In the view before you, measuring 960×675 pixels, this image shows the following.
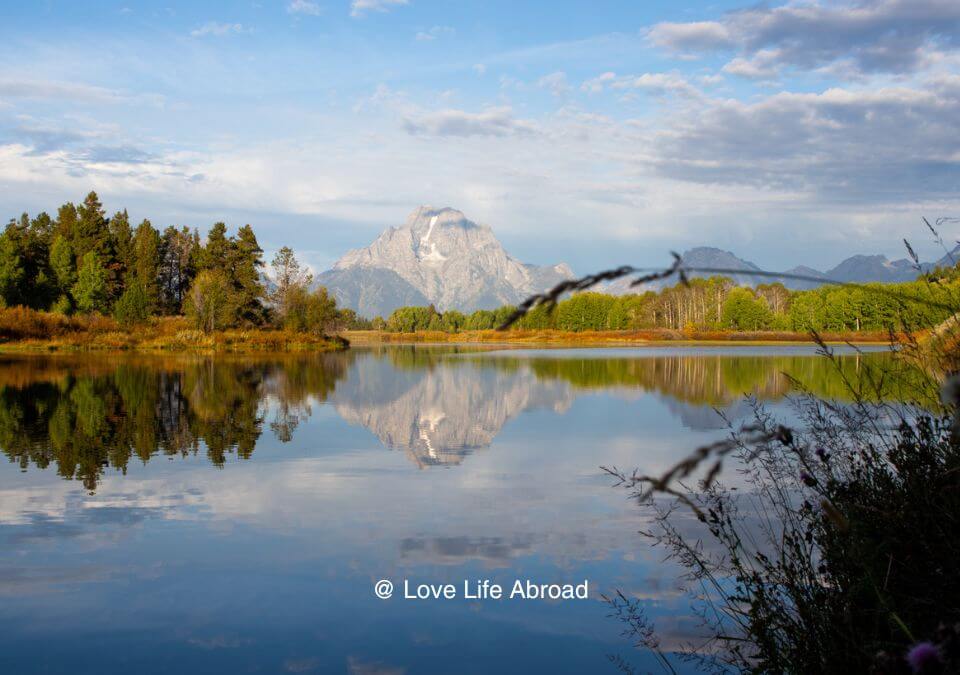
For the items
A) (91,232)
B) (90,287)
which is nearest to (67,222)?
(91,232)

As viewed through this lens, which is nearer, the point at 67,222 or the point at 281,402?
the point at 281,402

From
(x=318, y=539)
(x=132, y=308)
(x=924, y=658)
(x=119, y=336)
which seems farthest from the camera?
(x=132, y=308)

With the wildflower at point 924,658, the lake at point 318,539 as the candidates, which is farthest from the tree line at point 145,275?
the wildflower at point 924,658

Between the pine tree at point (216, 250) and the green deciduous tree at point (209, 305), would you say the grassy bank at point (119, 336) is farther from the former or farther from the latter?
the pine tree at point (216, 250)

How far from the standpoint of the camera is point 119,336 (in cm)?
5184

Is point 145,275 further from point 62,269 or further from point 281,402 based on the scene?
point 281,402

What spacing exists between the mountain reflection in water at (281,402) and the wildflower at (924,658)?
3563 mm

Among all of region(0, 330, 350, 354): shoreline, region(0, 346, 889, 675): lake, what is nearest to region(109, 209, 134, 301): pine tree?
region(0, 330, 350, 354): shoreline

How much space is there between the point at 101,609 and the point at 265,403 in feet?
45.2

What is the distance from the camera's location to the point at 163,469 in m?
10.3

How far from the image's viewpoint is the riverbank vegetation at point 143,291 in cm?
5309

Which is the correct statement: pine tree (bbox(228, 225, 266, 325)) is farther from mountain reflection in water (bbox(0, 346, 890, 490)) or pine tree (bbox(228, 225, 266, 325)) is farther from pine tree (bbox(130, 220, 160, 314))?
mountain reflection in water (bbox(0, 346, 890, 490))

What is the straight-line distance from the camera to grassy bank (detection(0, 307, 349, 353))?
4847 cm

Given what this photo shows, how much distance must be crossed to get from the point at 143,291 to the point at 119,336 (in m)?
11.1
